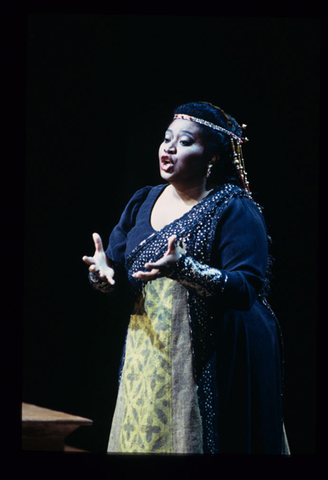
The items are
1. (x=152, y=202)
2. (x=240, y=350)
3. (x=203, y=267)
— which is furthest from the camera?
(x=152, y=202)

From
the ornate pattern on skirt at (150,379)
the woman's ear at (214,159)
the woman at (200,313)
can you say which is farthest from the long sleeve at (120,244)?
the woman's ear at (214,159)

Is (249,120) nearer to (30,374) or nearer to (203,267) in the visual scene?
(203,267)

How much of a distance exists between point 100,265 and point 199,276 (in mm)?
367

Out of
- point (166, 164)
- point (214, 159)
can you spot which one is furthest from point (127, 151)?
point (214, 159)

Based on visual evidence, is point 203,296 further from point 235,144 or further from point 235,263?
point 235,144

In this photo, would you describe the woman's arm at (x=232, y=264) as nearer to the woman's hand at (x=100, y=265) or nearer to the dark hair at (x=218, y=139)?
the dark hair at (x=218, y=139)

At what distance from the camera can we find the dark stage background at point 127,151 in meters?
2.14

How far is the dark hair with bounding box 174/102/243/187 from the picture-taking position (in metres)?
2.05

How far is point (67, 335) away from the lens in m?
2.19

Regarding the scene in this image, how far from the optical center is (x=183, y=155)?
205cm

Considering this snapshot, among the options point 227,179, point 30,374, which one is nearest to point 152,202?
point 227,179

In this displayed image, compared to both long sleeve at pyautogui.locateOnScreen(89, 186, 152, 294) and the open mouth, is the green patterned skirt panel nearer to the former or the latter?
long sleeve at pyautogui.locateOnScreen(89, 186, 152, 294)

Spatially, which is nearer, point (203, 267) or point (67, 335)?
point (203, 267)

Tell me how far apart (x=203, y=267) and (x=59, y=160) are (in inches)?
27.1
